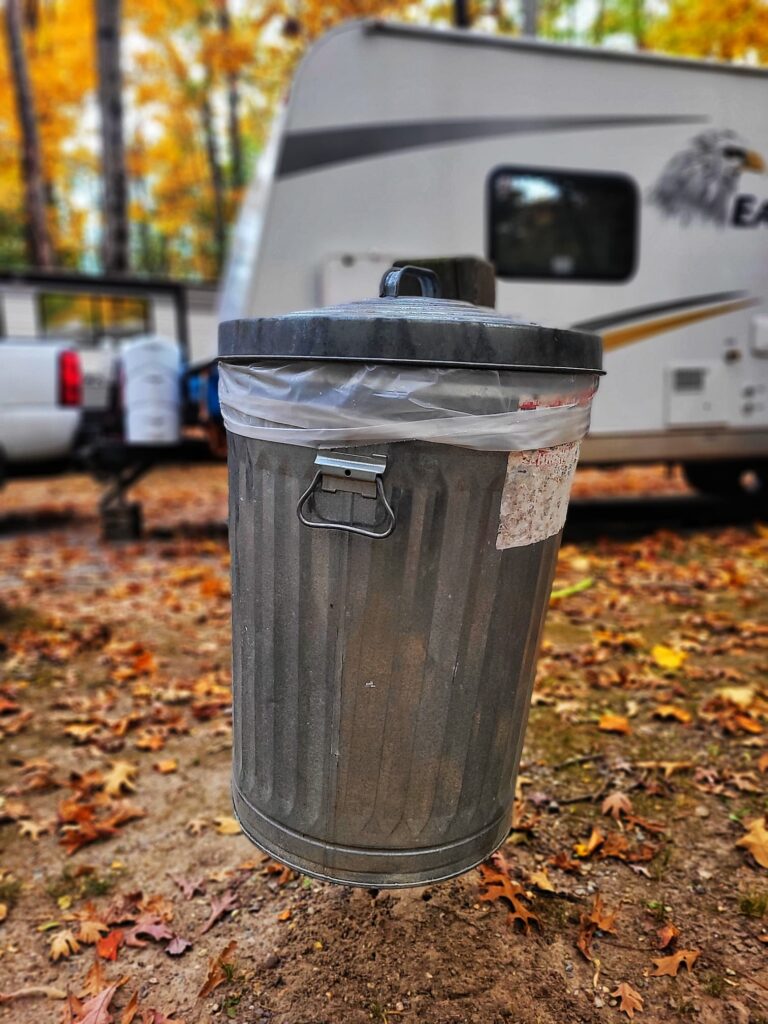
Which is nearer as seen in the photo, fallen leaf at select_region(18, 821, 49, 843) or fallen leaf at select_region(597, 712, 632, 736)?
fallen leaf at select_region(18, 821, 49, 843)

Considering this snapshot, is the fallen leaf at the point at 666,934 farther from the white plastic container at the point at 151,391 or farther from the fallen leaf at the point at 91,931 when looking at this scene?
the white plastic container at the point at 151,391

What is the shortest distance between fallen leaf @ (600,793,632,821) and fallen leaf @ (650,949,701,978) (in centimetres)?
60

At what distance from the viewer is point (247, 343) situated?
175 cm

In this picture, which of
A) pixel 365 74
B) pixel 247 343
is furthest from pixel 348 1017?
pixel 365 74

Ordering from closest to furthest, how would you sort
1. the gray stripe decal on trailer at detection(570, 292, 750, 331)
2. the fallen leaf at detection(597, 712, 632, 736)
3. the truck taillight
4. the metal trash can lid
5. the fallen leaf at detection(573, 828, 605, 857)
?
the metal trash can lid < the fallen leaf at detection(573, 828, 605, 857) < the fallen leaf at detection(597, 712, 632, 736) < the gray stripe decal on trailer at detection(570, 292, 750, 331) < the truck taillight

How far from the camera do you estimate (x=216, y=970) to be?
6.72 ft

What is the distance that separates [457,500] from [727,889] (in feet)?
5.24

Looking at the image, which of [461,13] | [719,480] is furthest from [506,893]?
[461,13]

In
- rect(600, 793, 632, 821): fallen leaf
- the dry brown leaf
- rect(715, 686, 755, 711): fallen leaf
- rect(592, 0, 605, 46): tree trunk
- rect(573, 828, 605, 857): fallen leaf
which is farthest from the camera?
rect(592, 0, 605, 46): tree trunk

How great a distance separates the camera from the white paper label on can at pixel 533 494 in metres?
1.69

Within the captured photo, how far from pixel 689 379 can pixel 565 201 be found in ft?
5.77

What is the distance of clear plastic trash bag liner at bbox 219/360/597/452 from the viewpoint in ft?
5.18

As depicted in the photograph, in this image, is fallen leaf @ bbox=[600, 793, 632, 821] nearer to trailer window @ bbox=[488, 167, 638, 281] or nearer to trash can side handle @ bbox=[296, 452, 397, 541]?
trash can side handle @ bbox=[296, 452, 397, 541]

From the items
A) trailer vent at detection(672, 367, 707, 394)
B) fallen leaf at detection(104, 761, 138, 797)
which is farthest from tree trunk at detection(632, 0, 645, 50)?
Answer: fallen leaf at detection(104, 761, 138, 797)
